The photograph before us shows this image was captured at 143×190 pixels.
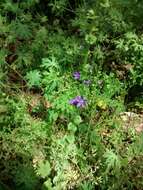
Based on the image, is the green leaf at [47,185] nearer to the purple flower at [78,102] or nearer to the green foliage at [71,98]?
the green foliage at [71,98]

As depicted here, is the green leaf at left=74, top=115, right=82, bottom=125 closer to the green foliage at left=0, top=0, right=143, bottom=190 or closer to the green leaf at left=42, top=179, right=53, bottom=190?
the green foliage at left=0, top=0, right=143, bottom=190

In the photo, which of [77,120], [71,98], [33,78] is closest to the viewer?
[77,120]

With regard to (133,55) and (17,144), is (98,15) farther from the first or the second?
(17,144)

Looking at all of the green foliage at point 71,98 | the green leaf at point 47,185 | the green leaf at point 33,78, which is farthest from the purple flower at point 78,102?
the green leaf at point 47,185

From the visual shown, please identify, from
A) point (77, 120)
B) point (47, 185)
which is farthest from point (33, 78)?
point (47, 185)

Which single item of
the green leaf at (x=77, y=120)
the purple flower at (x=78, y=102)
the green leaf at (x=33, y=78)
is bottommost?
the green leaf at (x=77, y=120)

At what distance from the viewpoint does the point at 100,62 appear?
4.07 m

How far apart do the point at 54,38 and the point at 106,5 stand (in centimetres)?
62

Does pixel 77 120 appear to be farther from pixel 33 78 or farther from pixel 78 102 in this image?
pixel 33 78

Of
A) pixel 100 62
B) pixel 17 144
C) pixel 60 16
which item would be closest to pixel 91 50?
pixel 100 62

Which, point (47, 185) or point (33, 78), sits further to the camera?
point (33, 78)

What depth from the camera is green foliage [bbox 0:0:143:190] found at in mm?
3426

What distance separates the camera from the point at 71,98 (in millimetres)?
3736

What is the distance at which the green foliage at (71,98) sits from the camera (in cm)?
343
